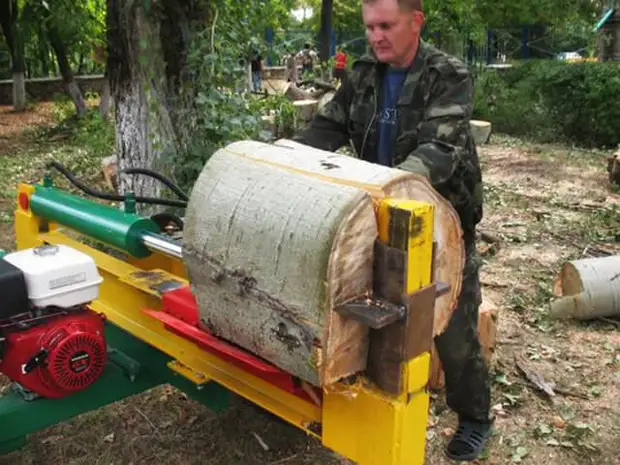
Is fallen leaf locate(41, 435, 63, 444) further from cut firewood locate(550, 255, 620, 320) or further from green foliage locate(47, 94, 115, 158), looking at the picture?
green foliage locate(47, 94, 115, 158)

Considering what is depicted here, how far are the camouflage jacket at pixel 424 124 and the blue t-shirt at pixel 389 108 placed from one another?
0.09 feet

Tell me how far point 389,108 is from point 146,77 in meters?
2.91

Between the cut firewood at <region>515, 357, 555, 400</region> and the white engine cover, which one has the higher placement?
the white engine cover

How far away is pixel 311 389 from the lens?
213 cm

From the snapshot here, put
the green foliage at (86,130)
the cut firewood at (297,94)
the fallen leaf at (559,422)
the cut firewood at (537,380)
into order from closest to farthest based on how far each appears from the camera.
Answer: the fallen leaf at (559,422) → the cut firewood at (537,380) → the green foliage at (86,130) → the cut firewood at (297,94)

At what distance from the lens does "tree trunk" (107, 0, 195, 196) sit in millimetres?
5055

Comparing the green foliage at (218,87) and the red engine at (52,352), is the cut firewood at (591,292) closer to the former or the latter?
the green foliage at (218,87)

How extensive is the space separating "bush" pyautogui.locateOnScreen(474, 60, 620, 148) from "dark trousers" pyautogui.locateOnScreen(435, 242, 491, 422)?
981 centimetres

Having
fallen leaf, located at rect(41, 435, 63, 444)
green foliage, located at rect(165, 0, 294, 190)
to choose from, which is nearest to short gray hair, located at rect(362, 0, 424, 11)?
fallen leaf, located at rect(41, 435, 63, 444)

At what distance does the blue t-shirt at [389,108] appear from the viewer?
2.72 metres

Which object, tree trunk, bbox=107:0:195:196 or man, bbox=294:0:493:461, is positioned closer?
man, bbox=294:0:493:461

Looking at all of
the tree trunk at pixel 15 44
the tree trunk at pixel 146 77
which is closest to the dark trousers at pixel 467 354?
the tree trunk at pixel 146 77

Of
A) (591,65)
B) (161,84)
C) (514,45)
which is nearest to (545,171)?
(591,65)

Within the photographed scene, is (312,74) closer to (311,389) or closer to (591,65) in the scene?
(591,65)
